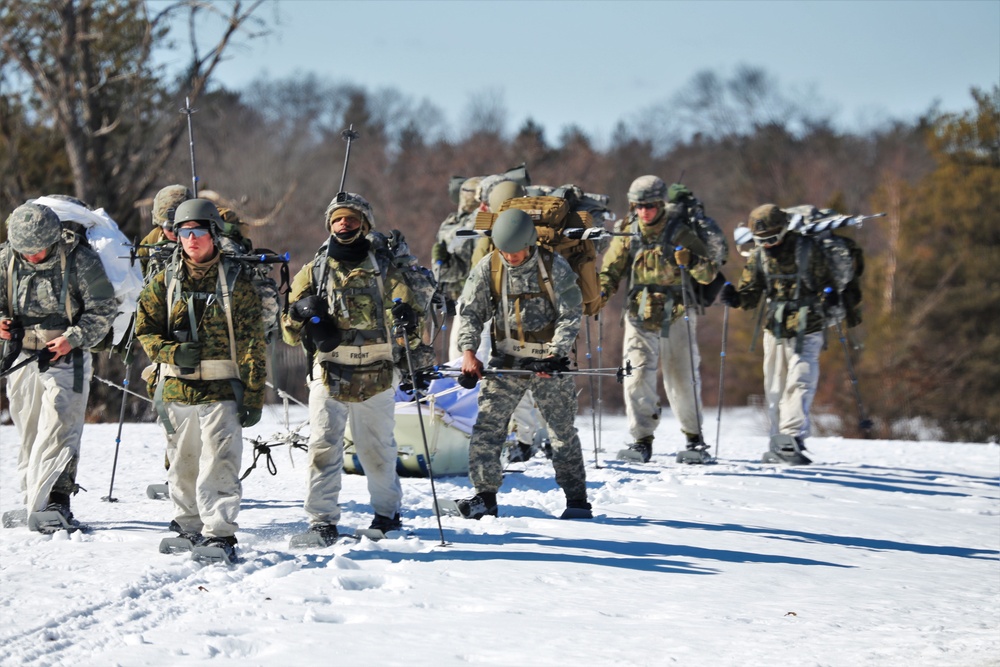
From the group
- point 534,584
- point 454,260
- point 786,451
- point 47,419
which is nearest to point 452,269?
point 454,260

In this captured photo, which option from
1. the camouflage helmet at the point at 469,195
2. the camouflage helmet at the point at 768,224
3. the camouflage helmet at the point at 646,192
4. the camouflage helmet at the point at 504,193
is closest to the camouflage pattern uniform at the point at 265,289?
the camouflage helmet at the point at 504,193

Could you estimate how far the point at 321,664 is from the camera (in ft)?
16.5

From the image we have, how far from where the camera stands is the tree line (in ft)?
89.4

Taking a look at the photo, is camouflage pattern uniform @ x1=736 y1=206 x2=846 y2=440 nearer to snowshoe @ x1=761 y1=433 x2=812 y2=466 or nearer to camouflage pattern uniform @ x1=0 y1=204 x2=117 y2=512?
snowshoe @ x1=761 y1=433 x2=812 y2=466

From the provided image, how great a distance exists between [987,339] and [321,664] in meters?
34.9

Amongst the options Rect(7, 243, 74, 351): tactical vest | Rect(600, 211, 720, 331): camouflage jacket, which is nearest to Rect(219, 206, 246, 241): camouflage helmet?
Rect(7, 243, 74, 351): tactical vest

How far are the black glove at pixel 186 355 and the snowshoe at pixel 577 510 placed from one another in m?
2.93

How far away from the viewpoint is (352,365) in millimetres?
7461

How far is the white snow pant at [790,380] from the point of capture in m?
11.9

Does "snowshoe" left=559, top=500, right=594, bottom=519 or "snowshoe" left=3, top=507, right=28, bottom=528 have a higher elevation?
"snowshoe" left=3, top=507, right=28, bottom=528

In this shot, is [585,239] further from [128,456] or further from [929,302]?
[929,302]

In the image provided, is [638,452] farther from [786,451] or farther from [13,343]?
[13,343]

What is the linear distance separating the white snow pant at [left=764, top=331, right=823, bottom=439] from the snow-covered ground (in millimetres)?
1597

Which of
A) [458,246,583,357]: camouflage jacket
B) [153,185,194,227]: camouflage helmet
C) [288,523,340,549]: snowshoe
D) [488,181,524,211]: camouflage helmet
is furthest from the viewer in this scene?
[488,181,524,211]: camouflage helmet
